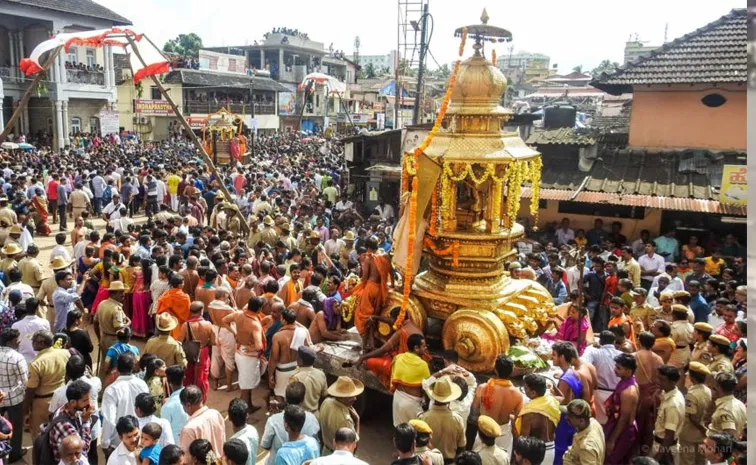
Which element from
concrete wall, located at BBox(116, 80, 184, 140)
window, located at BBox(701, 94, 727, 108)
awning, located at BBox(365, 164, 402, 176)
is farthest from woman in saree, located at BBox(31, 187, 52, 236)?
concrete wall, located at BBox(116, 80, 184, 140)

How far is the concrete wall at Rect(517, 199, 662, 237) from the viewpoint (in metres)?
12.9

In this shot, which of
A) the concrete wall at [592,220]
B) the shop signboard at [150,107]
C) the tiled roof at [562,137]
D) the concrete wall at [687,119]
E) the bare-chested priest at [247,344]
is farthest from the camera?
the shop signboard at [150,107]

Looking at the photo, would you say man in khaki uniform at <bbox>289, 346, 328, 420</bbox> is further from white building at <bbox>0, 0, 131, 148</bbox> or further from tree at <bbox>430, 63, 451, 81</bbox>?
white building at <bbox>0, 0, 131, 148</bbox>

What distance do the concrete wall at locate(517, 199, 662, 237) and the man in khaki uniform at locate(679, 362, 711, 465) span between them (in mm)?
7889

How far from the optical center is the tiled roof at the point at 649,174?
40.5 ft

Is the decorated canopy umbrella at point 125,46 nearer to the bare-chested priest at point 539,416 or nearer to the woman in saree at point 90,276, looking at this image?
the woman in saree at point 90,276

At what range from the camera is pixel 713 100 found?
1330 cm

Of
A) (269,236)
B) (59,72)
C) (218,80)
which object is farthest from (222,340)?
(218,80)

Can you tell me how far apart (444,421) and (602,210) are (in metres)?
9.41

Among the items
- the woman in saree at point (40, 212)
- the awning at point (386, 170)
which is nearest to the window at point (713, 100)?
the awning at point (386, 170)

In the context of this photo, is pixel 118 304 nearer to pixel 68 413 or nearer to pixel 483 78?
pixel 68 413

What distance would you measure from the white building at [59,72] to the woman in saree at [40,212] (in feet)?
55.7

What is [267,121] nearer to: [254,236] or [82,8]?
[82,8]

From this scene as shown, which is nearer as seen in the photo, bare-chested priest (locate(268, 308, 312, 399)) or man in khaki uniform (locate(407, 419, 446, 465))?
man in khaki uniform (locate(407, 419, 446, 465))
